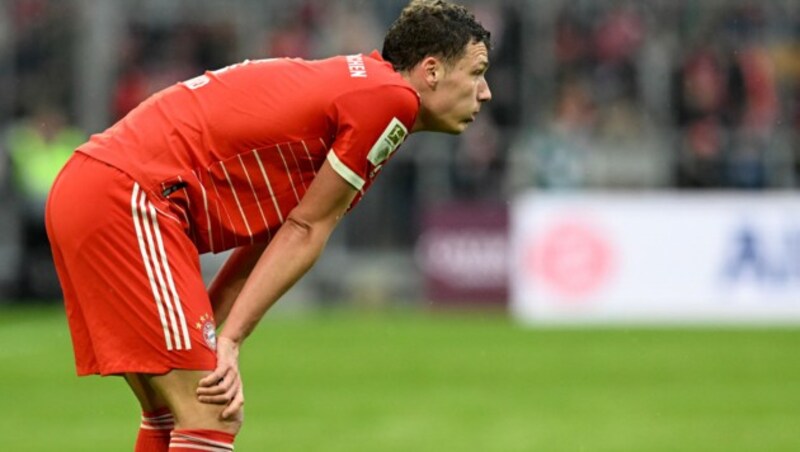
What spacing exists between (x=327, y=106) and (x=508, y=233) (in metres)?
14.0

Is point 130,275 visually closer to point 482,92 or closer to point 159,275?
point 159,275

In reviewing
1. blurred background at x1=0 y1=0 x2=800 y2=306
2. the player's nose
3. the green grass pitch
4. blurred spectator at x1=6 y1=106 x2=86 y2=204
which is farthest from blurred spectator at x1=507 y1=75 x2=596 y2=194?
the player's nose

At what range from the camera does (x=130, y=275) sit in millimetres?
5055

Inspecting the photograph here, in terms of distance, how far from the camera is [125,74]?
67.4 feet

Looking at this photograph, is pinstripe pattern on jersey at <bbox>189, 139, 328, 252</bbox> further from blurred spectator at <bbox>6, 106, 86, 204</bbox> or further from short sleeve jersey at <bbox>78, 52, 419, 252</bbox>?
blurred spectator at <bbox>6, 106, 86, 204</bbox>

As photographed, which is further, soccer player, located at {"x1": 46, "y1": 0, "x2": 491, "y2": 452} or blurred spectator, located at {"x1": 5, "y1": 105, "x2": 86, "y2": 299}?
blurred spectator, located at {"x1": 5, "y1": 105, "x2": 86, "y2": 299}

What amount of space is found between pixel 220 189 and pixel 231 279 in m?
0.77

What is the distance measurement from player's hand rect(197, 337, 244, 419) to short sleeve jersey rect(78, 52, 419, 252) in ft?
1.35

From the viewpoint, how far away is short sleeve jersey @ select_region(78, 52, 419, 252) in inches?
202

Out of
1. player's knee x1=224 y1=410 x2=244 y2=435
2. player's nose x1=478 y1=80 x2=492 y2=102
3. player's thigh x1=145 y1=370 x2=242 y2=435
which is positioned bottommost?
player's knee x1=224 y1=410 x2=244 y2=435

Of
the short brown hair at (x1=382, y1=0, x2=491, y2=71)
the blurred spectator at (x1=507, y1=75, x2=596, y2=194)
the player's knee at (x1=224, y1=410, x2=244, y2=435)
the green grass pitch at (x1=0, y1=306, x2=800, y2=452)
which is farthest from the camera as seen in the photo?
the blurred spectator at (x1=507, y1=75, x2=596, y2=194)

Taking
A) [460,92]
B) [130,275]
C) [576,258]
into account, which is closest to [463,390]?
[576,258]

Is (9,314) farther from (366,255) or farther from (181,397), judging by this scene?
(181,397)

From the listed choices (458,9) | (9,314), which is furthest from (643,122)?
(458,9)
